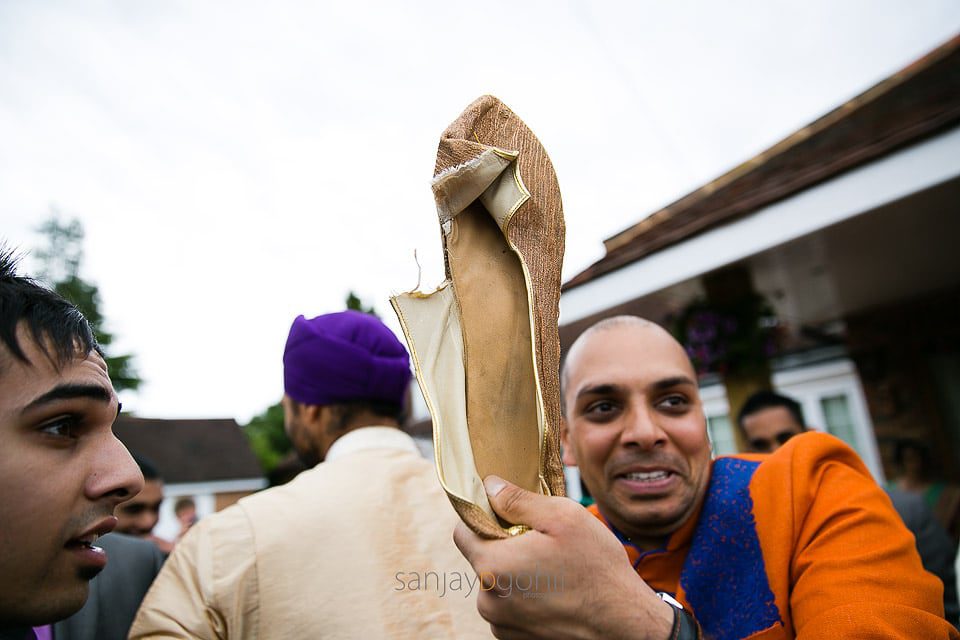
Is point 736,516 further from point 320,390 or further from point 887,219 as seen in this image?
point 887,219

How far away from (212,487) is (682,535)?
27870mm

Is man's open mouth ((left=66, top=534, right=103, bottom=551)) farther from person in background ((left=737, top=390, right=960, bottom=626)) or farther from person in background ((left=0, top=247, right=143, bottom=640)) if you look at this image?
person in background ((left=737, top=390, right=960, bottom=626))

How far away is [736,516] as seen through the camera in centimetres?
172

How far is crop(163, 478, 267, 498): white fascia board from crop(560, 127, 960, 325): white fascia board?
23885mm

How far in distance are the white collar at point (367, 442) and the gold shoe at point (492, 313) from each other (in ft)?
3.76

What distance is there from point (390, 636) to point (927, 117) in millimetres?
4154

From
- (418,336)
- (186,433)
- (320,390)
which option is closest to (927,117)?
(320,390)

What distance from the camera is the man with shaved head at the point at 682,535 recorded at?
0.81 m

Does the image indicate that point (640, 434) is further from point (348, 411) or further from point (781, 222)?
point (781, 222)

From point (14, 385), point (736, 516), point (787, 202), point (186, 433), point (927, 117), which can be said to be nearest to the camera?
point (14, 385)

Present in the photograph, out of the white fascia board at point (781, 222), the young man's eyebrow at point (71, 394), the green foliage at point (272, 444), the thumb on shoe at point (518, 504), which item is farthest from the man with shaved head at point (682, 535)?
the green foliage at point (272, 444)

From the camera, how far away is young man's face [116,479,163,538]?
454cm

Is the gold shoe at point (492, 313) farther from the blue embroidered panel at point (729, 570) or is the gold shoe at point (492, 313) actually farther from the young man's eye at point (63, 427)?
the blue embroidered panel at point (729, 570)

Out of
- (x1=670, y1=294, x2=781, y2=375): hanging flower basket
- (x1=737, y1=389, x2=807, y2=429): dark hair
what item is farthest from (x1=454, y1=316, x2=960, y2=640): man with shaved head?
(x1=670, y1=294, x2=781, y2=375): hanging flower basket
